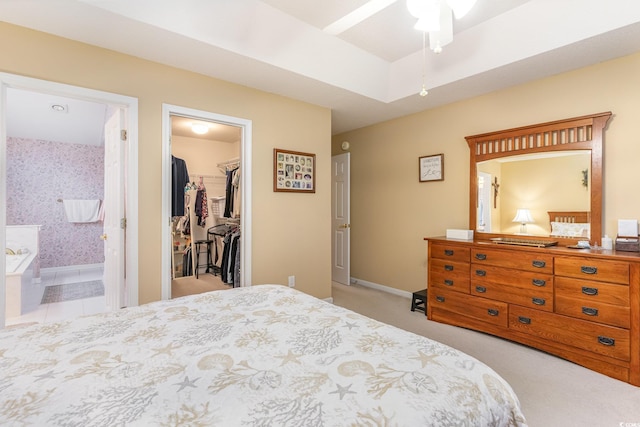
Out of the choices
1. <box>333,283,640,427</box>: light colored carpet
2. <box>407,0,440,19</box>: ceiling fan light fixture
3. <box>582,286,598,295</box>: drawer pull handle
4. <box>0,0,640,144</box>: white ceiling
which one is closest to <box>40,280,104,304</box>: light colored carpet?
<box>0,0,640,144</box>: white ceiling

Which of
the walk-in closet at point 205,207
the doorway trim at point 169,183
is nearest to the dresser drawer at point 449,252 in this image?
the doorway trim at point 169,183

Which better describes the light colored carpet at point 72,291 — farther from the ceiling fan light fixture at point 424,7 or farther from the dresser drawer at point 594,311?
the dresser drawer at point 594,311

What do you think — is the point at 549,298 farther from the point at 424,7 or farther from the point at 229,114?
the point at 229,114

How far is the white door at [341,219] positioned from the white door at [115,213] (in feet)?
9.76

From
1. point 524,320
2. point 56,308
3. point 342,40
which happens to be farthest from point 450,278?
point 56,308

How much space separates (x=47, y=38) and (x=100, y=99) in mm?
464

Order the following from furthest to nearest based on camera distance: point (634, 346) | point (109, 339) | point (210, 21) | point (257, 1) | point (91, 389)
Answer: point (257, 1), point (210, 21), point (634, 346), point (109, 339), point (91, 389)

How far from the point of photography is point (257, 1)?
243 cm

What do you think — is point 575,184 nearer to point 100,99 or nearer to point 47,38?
point 100,99

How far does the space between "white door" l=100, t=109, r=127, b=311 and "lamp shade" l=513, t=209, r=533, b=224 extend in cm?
361

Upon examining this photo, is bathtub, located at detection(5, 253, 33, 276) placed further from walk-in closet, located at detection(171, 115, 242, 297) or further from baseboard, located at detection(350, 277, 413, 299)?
baseboard, located at detection(350, 277, 413, 299)

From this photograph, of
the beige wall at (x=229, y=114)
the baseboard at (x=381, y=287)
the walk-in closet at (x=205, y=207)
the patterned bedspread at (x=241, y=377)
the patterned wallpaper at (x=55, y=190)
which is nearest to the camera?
the patterned bedspread at (x=241, y=377)

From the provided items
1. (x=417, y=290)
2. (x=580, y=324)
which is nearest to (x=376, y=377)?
(x=580, y=324)

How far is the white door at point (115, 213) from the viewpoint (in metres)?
2.59
